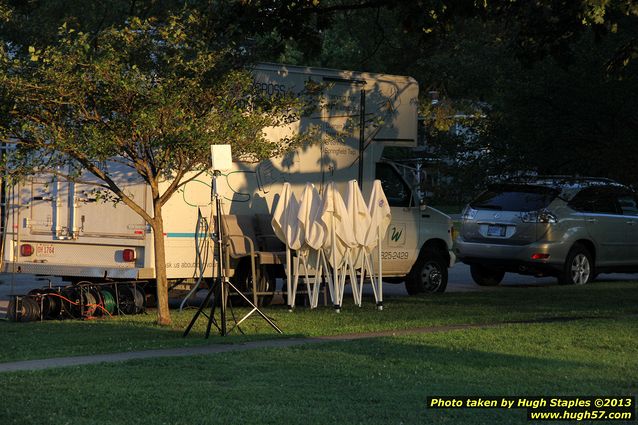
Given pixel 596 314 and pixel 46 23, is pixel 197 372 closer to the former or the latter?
pixel 596 314

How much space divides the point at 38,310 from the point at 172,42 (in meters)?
4.14

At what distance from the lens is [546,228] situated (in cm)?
2056

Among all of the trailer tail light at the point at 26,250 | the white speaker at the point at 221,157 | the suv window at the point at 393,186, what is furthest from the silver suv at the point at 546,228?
the white speaker at the point at 221,157

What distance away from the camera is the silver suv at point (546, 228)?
20547 mm

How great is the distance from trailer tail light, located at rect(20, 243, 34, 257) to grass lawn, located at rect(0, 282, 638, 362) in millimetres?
1533

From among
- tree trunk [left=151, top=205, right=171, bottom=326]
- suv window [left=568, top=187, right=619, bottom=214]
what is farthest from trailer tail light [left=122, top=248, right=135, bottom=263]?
suv window [left=568, top=187, right=619, bottom=214]

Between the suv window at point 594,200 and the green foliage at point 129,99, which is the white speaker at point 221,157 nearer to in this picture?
the green foliage at point 129,99

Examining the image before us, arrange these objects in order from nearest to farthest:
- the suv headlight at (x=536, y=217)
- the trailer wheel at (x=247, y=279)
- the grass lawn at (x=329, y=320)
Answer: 1. the grass lawn at (x=329, y=320)
2. the trailer wheel at (x=247, y=279)
3. the suv headlight at (x=536, y=217)

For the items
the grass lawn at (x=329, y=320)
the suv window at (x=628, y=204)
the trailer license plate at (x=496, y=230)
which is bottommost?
the grass lawn at (x=329, y=320)

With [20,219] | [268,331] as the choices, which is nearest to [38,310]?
[20,219]

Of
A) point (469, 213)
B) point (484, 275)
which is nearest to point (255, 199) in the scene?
point (469, 213)

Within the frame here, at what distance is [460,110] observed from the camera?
33.8 metres

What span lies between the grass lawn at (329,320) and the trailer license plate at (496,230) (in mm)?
1137

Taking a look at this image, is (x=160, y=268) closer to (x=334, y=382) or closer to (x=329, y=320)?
(x=329, y=320)
